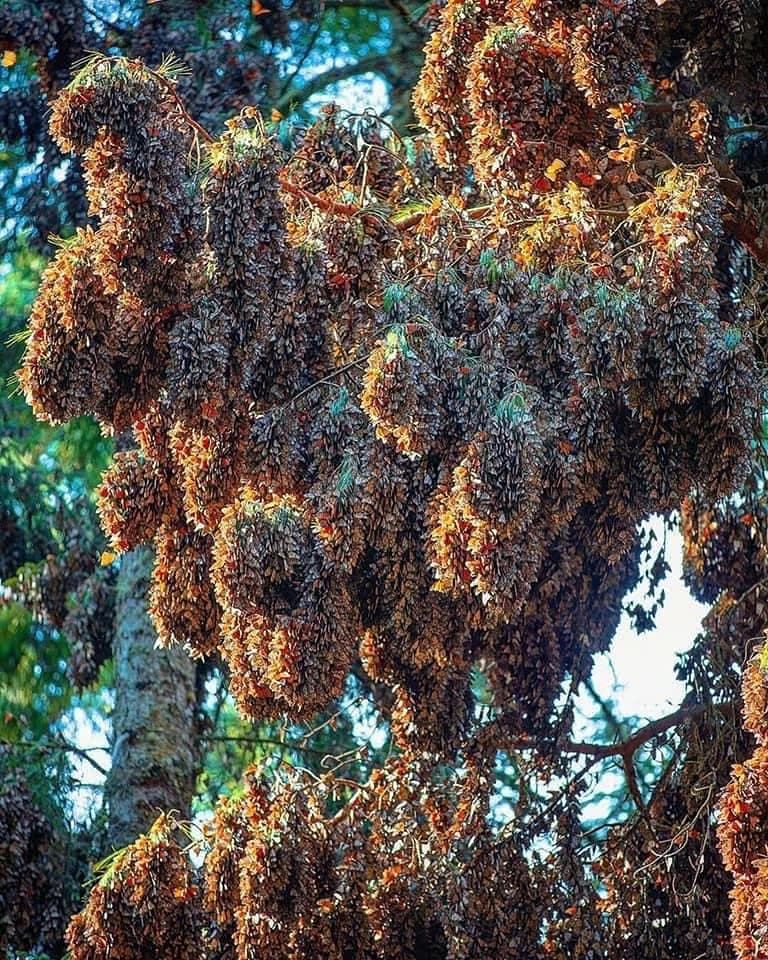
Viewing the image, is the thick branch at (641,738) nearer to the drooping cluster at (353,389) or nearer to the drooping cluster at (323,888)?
the drooping cluster at (323,888)

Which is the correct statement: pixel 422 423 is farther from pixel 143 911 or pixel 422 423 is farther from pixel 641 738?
pixel 641 738

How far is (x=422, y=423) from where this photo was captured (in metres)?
5.28

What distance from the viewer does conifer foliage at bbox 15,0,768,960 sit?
5414mm

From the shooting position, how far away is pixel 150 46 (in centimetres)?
829

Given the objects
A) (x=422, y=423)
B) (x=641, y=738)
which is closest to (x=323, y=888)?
(x=641, y=738)

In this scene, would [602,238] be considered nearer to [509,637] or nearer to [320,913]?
[509,637]

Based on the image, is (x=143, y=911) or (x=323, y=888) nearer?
(x=143, y=911)

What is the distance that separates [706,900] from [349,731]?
292 cm

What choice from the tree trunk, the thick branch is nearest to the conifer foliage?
the thick branch

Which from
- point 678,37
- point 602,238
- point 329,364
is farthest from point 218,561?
point 678,37

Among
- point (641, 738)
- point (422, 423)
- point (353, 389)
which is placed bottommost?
point (422, 423)

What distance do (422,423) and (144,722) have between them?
3.22 metres

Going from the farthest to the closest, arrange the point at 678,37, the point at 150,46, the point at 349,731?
the point at 349,731 → the point at 150,46 → the point at 678,37

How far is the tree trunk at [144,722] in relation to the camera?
784 cm
